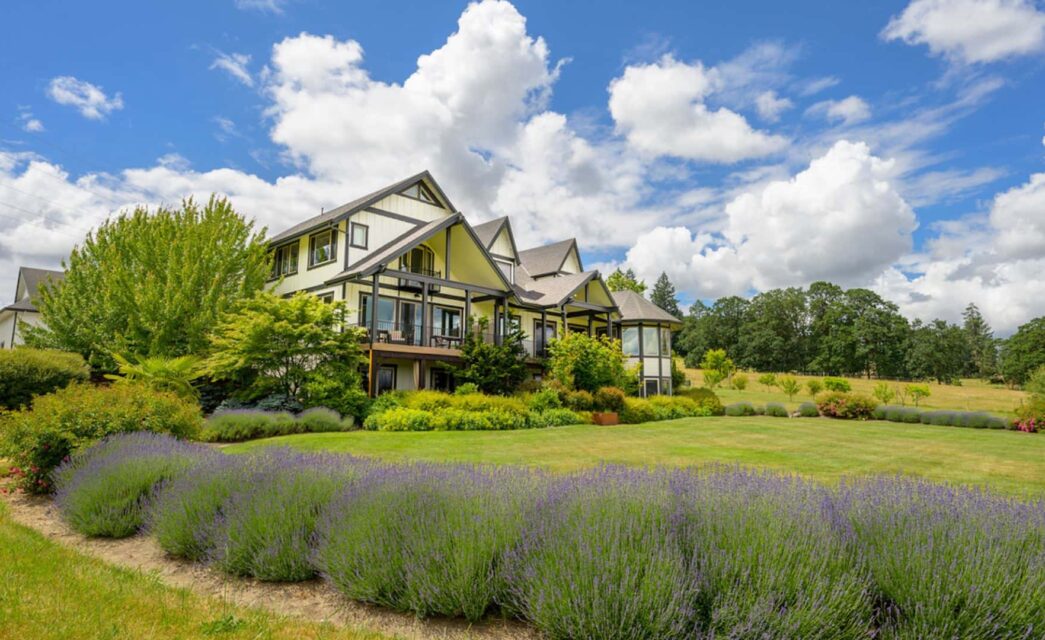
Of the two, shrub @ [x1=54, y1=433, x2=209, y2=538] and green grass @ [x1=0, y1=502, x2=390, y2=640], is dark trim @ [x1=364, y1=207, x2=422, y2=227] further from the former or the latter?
green grass @ [x1=0, y1=502, x2=390, y2=640]

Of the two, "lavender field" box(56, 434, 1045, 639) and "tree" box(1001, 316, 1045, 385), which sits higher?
"tree" box(1001, 316, 1045, 385)

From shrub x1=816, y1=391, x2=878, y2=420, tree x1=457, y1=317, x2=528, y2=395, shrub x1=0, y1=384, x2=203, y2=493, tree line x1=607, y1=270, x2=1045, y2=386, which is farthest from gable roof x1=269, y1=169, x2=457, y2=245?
tree line x1=607, y1=270, x2=1045, y2=386

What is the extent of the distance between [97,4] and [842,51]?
1606cm

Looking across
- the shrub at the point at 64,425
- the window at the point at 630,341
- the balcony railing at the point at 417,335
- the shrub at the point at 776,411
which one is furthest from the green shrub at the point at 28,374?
the shrub at the point at 776,411

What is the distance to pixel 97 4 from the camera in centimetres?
1184

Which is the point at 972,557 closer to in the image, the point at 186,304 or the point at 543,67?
the point at 543,67

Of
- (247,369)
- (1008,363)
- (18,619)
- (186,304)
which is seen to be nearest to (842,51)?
(18,619)

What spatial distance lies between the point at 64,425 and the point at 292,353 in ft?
33.8

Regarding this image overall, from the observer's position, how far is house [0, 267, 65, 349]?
37250 mm

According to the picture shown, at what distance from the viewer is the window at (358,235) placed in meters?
23.3

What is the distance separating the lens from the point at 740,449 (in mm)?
12891

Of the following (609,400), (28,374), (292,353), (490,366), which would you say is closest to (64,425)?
(292,353)

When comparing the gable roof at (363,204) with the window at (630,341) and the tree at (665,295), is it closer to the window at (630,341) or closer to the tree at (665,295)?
the window at (630,341)

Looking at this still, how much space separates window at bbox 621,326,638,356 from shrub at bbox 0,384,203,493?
25166 mm
